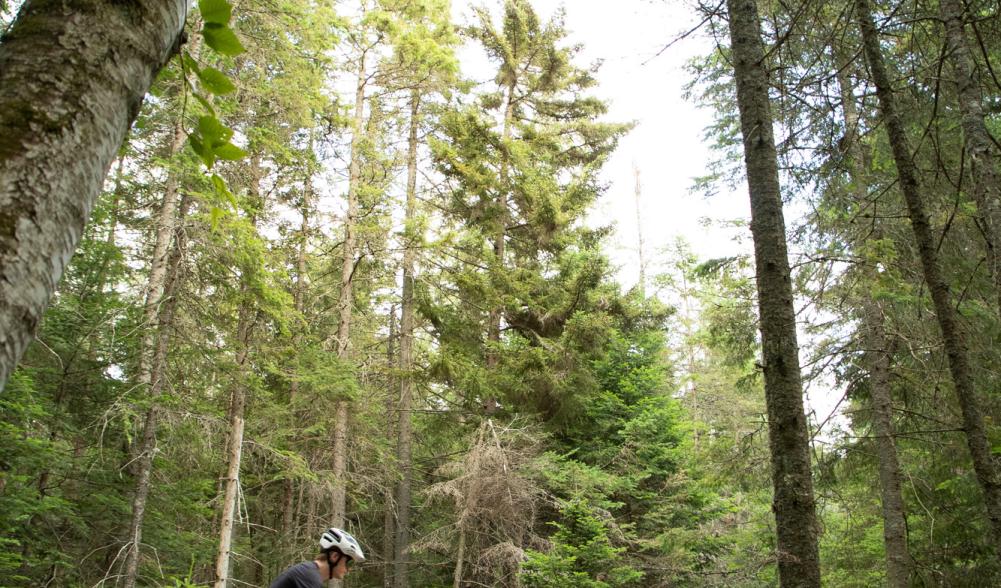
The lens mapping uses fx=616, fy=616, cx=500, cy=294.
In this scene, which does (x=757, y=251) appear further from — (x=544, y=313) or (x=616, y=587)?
(x=544, y=313)

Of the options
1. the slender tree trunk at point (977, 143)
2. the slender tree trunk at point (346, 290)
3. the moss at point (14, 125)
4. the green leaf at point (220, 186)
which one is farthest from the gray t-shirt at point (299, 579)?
the slender tree trunk at point (346, 290)

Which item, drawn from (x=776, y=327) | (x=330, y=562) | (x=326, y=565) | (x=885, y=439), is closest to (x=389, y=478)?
(x=330, y=562)

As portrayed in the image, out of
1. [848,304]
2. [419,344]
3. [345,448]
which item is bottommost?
[345,448]

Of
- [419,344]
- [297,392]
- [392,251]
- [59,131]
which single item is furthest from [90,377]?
[59,131]

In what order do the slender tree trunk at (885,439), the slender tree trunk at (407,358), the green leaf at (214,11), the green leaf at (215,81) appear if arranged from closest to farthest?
the green leaf at (214,11), the green leaf at (215,81), the slender tree trunk at (885,439), the slender tree trunk at (407,358)

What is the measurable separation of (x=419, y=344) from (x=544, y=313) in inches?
131

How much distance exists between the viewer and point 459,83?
50.9 ft

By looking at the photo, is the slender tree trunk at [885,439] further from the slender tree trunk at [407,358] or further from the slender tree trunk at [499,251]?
the slender tree trunk at [407,358]

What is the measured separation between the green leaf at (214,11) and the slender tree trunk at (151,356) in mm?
8331

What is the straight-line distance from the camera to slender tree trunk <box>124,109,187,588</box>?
316 inches

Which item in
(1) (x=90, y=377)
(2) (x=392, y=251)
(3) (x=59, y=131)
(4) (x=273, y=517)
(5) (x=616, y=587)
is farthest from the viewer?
(4) (x=273, y=517)

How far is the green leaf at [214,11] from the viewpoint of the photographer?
98 centimetres

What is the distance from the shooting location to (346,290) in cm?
1327

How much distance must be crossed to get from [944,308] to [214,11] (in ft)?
17.6
